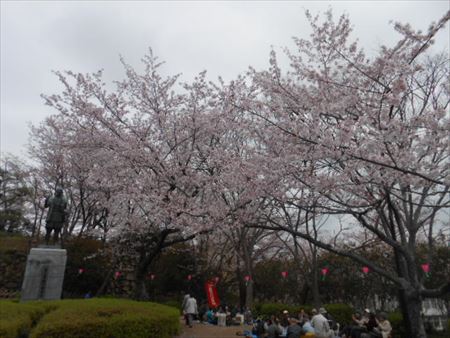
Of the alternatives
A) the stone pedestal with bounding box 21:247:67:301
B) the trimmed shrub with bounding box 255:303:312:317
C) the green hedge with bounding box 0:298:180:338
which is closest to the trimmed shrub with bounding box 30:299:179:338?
the green hedge with bounding box 0:298:180:338

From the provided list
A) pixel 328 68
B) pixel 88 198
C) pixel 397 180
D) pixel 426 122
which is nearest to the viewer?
pixel 426 122

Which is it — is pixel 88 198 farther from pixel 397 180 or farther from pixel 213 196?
pixel 397 180

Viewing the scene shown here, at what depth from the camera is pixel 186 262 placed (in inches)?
846

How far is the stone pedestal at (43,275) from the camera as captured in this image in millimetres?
10750

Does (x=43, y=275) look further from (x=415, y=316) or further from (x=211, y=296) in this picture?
(x=415, y=316)

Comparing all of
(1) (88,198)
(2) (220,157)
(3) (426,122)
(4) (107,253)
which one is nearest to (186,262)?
(4) (107,253)

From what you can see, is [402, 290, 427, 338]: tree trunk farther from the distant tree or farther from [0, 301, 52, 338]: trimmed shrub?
the distant tree

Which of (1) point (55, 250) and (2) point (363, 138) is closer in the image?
(2) point (363, 138)

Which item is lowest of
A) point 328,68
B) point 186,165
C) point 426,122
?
point 426,122

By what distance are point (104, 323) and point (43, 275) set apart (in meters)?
5.30

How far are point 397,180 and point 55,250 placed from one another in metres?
9.82

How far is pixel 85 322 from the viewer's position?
258 inches

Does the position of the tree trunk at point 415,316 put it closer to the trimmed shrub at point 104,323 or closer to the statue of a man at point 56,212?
the trimmed shrub at point 104,323

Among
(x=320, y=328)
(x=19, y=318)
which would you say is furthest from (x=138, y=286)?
(x=320, y=328)
